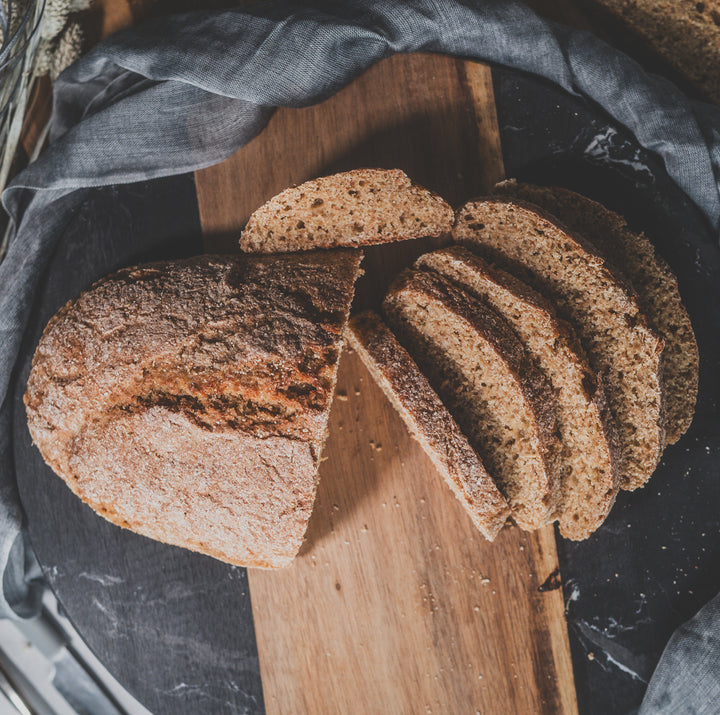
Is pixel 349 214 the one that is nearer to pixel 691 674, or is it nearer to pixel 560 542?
pixel 560 542

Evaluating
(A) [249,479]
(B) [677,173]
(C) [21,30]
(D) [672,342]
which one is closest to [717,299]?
(D) [672,342]

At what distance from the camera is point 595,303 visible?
2658 mm

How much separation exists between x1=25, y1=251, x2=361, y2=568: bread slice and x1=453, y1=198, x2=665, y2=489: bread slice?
2.05 ft

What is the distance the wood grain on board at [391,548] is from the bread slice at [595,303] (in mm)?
334

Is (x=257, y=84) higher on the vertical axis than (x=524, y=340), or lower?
higher

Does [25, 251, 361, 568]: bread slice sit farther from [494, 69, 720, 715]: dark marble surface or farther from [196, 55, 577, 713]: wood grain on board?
[494, 69, 720, 715]: dark marble surface

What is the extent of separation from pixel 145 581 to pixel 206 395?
1.13 m

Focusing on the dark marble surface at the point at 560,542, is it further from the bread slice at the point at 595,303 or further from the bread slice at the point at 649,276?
the bread slice at the point at 595,303

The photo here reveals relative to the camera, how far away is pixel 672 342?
2.80 metres

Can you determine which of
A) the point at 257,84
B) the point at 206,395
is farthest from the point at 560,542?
the point at 257,84

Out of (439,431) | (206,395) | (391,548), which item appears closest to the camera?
(206,395)

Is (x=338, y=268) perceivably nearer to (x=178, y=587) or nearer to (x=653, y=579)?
(x=178, y=587)

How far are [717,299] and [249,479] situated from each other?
2.24 metres

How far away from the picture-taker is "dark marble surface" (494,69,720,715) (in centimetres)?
287
